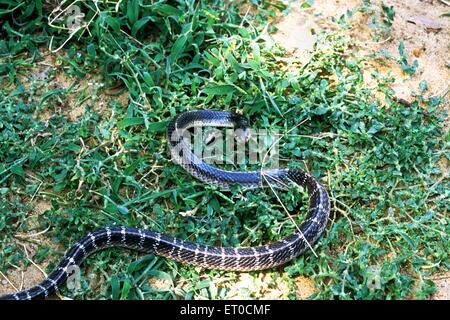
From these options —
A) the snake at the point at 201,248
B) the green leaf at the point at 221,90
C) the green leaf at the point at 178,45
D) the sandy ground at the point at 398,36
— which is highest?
the sandy ground at the point at 398,36

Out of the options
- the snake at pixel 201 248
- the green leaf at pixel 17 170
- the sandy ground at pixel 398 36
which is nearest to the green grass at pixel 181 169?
the green leaf at pixel 17 170

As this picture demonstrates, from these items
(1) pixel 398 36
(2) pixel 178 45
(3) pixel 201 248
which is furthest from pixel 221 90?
(1) pixel 398 36

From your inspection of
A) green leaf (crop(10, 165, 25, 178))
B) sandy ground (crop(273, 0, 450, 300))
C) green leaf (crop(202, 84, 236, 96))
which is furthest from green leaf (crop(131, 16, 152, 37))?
green leaf (crop(10, 165, 25, 178))

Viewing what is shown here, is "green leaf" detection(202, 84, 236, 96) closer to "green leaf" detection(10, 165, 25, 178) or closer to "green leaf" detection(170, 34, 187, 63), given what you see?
"green leaf" detection(170, 34, 187, 63)

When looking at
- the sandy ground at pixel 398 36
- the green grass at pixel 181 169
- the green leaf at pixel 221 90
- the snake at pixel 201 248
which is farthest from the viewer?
the sandy ground at pixel 398 36

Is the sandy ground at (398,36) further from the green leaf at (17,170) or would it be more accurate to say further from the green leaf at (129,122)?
the green leaf at (17,170)

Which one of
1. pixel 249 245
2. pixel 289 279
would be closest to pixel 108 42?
pixel 249 245
